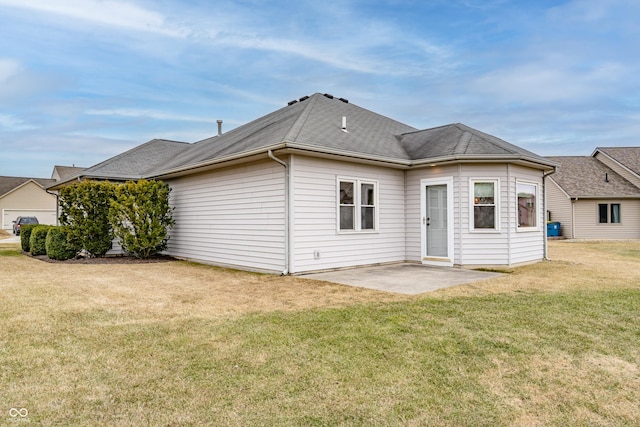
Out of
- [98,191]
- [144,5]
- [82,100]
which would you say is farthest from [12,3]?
[82,100]

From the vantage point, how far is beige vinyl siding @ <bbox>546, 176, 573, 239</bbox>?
2266cm

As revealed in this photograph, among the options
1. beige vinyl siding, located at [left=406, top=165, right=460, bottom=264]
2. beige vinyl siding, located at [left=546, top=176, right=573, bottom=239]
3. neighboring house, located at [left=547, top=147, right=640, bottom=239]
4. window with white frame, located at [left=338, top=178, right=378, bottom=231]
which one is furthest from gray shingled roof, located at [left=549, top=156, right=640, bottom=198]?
window with white frame, located at [left=338, top=178, right=378, bottom=231]

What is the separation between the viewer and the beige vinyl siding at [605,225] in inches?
862

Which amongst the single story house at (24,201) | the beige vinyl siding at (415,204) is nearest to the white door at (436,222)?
the beige vinyl siding at (415,204)

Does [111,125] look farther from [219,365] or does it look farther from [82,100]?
[219,365]

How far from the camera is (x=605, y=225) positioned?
22172mm

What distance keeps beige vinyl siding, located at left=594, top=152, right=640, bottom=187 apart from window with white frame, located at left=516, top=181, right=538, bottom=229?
654 inches

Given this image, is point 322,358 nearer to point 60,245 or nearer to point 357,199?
point 357,199

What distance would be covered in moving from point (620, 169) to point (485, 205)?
19829 millimetres

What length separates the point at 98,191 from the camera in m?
11.5

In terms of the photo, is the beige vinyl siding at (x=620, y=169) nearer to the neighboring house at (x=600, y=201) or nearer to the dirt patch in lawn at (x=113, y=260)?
the neighboring house at (x=600, y=201)

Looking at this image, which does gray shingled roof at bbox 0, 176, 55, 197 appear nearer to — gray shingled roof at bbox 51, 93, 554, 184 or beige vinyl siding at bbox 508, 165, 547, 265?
gray shingled roof at bbox 51, 93, 554, 184

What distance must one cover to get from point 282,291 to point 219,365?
3331 mm

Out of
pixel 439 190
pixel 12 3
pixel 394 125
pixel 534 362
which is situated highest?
pixel 12 3
